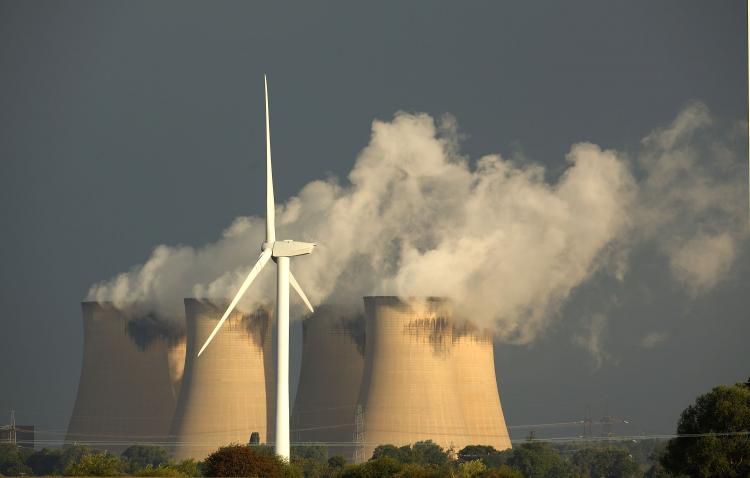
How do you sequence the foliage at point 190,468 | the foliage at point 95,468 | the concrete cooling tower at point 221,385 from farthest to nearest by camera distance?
the concrete cooling tower at point 221,385 → the foliage at point 190,468 → the foliage at point 95,468

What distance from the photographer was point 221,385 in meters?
62.5

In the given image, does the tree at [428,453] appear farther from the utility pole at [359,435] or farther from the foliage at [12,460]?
the foliage at [12,460]

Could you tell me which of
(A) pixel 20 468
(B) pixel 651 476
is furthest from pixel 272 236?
(A) pixel 20 468

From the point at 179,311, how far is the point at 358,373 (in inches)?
520

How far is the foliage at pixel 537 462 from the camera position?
6769 centimetres

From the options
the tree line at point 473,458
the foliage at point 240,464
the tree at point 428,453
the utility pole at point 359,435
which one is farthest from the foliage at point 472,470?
the tree at point 428,453

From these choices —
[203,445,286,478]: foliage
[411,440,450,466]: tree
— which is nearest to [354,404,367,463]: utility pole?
[411,440,450,466]: tree

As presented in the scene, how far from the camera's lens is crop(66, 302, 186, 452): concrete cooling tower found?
68250 millimetres

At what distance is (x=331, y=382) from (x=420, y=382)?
7789 mm

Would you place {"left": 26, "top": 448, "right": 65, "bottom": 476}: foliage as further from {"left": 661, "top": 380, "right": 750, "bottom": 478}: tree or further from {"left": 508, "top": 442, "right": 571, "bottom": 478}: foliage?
{"left": 661, "top": 380, "right": 750, "bottom": 478}: tree

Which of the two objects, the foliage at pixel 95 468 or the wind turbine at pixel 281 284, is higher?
the wind turbine at pixel 281 284

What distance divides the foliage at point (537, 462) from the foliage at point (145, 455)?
16.1m

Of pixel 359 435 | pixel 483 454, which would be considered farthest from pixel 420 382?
pixel 483 454

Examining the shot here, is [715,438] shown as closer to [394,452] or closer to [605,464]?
[394,452]
